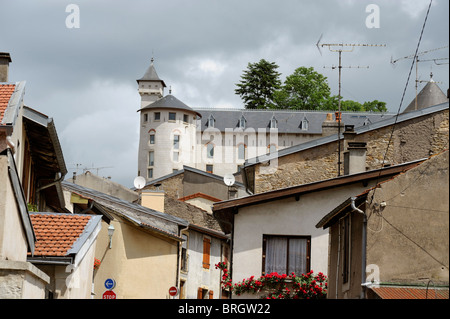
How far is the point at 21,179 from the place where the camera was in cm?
2050

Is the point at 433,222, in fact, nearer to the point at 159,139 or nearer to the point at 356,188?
the point at 356,188

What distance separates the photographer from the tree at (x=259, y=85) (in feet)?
332

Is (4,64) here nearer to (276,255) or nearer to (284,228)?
(284,228)

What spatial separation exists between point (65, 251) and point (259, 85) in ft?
→ 293

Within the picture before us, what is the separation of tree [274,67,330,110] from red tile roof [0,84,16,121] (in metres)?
79.4

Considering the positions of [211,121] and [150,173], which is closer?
[150,173]

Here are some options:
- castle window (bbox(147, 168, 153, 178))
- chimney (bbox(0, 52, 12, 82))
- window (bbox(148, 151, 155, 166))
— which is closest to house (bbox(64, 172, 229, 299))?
chimney (bbox(0, 52, 12, 82))

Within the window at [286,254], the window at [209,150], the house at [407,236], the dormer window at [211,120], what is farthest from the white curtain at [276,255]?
the dormer window at [211,120]

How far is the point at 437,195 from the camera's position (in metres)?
13.3

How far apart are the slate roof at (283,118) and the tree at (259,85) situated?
8.13 feet

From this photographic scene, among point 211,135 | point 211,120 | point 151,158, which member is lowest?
point 151,158

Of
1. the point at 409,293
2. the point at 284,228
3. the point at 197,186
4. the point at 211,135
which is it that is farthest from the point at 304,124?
the point at 409,293
